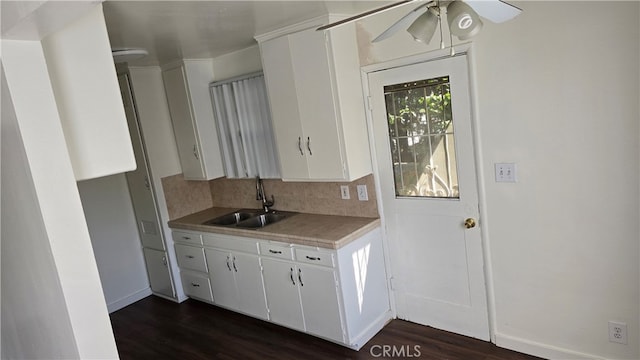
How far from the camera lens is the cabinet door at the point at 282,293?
309 centimetres

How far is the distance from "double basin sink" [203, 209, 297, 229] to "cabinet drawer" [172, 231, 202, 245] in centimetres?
15

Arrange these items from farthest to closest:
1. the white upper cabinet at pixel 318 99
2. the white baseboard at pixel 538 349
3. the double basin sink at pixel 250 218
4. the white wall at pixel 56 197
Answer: the double basin sink at pixel 250 218 → the white upper cabinet at pixel 318 99 → the white baseboard at pixel 538 349 → the white wall at pixel 56 197

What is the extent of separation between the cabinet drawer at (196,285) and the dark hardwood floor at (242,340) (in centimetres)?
12

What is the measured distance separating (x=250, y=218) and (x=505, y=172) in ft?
7.21

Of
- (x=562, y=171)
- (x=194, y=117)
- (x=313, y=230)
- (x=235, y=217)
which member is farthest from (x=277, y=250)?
(x=562, y=171)

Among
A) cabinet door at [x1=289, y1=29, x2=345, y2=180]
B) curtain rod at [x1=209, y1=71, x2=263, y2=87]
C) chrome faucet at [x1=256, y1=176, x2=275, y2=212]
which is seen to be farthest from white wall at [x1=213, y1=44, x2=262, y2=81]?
chrome faucet at [x1=256, y1=176, x2=275, y2=212]

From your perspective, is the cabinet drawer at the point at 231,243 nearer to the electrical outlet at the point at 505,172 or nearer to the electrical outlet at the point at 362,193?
the electrical outlet at the point at 362,193

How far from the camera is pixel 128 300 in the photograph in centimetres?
425

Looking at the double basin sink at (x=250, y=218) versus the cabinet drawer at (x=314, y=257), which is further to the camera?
the double basin sink at (x=250, y=218)

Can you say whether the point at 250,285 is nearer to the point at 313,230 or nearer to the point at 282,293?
the point at 282,293

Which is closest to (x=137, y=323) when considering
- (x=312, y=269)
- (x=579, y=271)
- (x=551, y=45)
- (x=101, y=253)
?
(x=101, y=253)

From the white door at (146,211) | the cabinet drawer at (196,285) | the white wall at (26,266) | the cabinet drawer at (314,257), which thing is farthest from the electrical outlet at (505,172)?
the white door at (146,211)

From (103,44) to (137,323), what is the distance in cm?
295

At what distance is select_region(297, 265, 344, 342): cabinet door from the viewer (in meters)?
2.86
